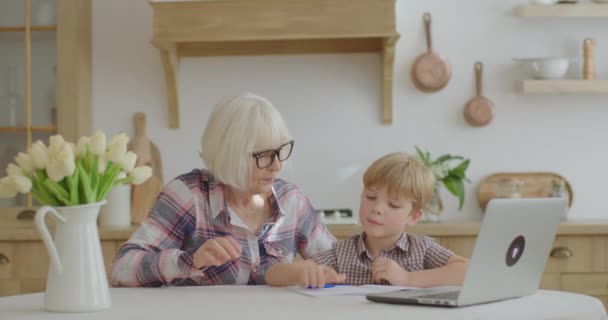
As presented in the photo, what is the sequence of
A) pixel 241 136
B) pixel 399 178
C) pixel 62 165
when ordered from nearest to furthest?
pixel 62 165, pixel 399 178, pixel 241 136

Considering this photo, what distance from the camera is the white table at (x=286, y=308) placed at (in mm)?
1622

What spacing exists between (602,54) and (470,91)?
0.57m

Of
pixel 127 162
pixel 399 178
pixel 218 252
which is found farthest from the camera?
pixel 399 178

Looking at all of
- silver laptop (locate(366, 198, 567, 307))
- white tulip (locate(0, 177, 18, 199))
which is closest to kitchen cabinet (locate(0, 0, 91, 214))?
white tulip (locate(0, 177, 18, 199))

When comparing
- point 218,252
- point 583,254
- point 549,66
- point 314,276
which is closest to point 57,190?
point 218,252

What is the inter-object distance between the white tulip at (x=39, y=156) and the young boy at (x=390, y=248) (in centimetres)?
61

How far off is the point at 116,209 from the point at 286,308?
2.10 m

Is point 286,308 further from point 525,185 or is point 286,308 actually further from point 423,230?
point 525,185

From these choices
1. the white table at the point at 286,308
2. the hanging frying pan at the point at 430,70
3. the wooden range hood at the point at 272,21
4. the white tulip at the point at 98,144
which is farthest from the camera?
the hanging frying pan at the point at 430,70

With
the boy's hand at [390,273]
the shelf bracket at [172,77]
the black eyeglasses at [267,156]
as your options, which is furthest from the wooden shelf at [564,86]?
the boy's hand at [390,273]

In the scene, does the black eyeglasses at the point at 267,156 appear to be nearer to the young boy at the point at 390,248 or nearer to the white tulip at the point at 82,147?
the young boy at the point at 390,248

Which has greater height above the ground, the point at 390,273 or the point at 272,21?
the point at 272,21

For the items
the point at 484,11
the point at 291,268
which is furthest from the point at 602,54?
the point at 291,268

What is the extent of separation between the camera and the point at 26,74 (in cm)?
390
